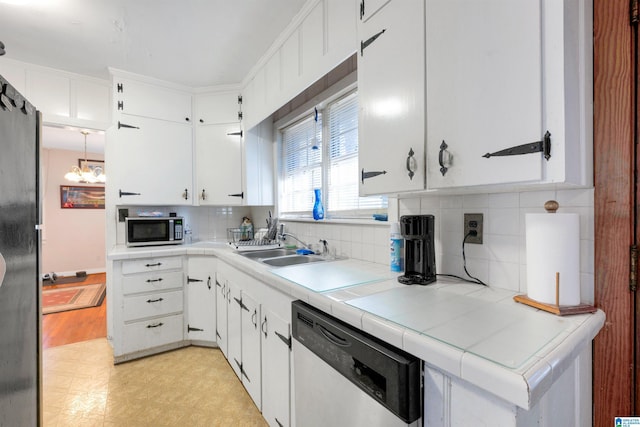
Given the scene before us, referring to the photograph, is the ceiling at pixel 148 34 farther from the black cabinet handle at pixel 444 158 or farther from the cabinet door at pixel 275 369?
the cabinet door at pixel 275 369

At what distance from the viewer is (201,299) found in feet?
8.34

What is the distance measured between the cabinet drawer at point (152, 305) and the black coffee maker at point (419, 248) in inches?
85.0

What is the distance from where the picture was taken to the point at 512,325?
0.76 m

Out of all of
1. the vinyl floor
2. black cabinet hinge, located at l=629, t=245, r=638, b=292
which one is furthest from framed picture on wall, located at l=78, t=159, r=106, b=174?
black cabinet hinge, located at l=629, t=245, r=638, b=292

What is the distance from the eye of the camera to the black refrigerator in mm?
937

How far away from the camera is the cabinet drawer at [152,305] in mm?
2340

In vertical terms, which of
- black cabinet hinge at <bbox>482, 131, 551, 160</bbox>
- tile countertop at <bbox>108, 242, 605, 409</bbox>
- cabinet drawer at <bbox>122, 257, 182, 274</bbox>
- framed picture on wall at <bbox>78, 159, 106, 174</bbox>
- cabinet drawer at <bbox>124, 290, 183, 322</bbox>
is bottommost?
cabinet drawer at <bbox>124, 290, 183, 322</bbox>

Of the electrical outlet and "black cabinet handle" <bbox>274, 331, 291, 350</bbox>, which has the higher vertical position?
the electrical outlet

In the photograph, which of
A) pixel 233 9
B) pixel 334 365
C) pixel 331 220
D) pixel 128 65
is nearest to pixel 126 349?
pixel 331 220

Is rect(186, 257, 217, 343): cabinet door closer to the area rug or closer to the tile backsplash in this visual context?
the tile backsplash

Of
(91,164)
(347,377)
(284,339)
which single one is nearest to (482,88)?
(347,377)

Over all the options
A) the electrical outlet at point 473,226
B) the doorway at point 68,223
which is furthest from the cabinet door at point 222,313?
the doorway at point 68,223

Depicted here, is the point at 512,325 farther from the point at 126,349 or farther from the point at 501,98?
the point at 126,349

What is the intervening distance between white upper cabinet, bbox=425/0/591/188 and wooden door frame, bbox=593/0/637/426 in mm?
63
